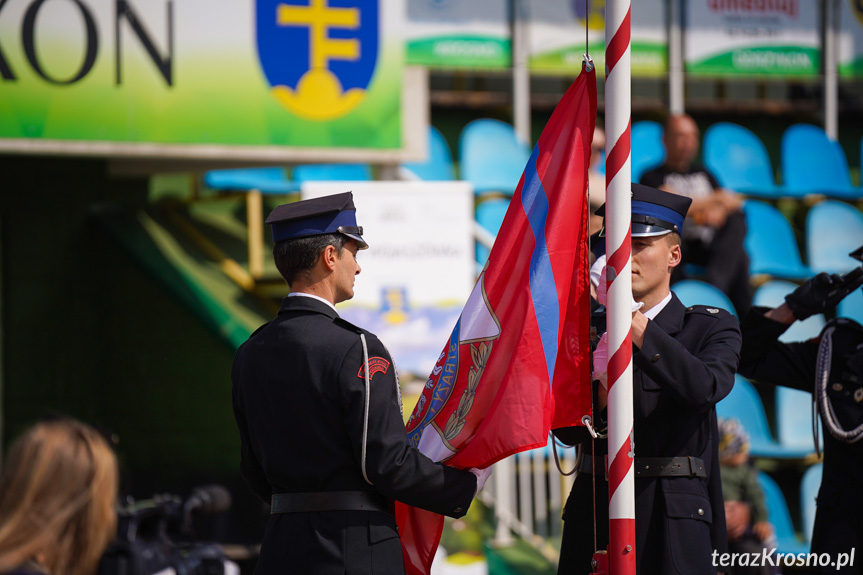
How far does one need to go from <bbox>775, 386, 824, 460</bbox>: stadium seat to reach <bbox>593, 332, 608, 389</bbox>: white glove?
4832 millimetres

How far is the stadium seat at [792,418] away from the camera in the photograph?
8.12 metres

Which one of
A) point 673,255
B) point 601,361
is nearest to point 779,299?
point 673,255

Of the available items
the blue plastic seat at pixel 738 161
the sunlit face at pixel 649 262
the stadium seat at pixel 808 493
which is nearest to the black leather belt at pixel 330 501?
the sunlit face at pixel 649 262

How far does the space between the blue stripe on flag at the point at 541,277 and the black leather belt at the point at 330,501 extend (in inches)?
26.7

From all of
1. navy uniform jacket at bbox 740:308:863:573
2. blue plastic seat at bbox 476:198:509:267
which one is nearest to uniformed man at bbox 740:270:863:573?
navy uniform jacket at bbox 740:308:863:573

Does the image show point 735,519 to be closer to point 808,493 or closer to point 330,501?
point 808,493

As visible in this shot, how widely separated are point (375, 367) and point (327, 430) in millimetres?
234

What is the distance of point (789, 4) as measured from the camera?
37.9 ft

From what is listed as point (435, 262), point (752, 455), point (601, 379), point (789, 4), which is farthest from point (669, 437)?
point (789, 4)

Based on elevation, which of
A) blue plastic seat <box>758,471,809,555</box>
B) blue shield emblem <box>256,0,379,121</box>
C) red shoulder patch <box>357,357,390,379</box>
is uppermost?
blue shield emblem <box>256,0,379,121</box>

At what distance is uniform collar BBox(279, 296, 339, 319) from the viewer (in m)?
3.53

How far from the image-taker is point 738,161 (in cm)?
1091

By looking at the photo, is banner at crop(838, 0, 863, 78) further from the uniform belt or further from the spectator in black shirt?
the uniform belt

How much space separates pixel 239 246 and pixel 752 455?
13.0 feet
